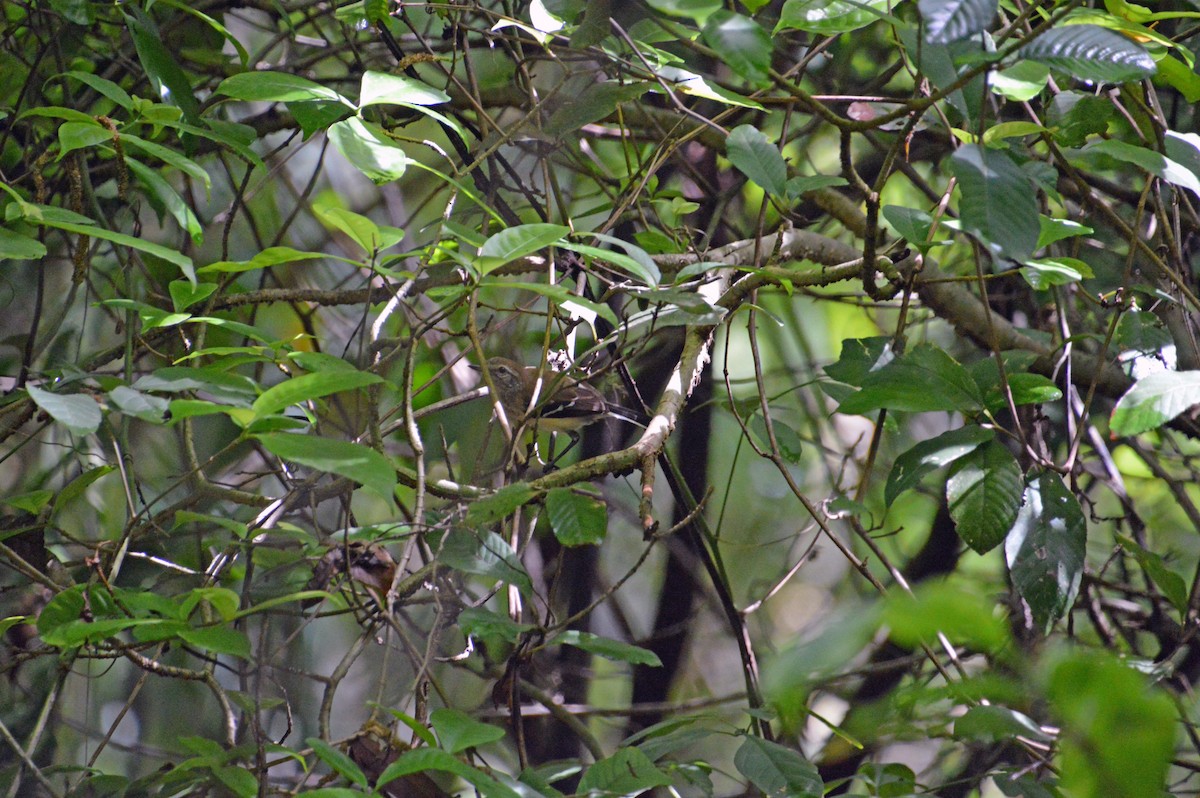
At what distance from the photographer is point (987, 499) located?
0.90 meters

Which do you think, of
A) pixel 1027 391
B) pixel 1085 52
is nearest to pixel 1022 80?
pixel 1085 52

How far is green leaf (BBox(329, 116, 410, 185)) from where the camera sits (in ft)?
2.52

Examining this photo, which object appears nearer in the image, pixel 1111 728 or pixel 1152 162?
pixel 1111 728

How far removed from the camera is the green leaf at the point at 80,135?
81 centimetres

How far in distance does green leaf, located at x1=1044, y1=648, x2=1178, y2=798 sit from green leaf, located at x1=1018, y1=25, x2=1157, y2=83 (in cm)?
50

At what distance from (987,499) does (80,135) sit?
91 cm

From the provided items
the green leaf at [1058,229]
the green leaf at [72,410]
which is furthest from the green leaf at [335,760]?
the green leaf at [1058,229]

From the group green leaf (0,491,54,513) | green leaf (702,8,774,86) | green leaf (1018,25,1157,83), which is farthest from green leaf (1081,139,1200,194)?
green leaf (0,491,54,513)

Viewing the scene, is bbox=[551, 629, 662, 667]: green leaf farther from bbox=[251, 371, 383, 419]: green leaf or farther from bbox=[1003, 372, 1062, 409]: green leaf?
bbox=[1003, 372, 1062, 409]: green leaf

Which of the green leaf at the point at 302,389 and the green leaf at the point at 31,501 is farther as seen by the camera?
the green leaf at the point at 31,501

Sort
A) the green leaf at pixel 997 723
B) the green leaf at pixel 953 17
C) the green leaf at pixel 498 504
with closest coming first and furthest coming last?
the green leaf at pixel 953 17 < the green leaf at pixel 997 723 < the green leaf at pixel 498 504

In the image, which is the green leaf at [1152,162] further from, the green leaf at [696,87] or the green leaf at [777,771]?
the green leaf at [777,771]

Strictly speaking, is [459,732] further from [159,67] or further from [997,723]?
[159,67]

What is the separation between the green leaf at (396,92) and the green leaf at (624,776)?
580 millimetres
